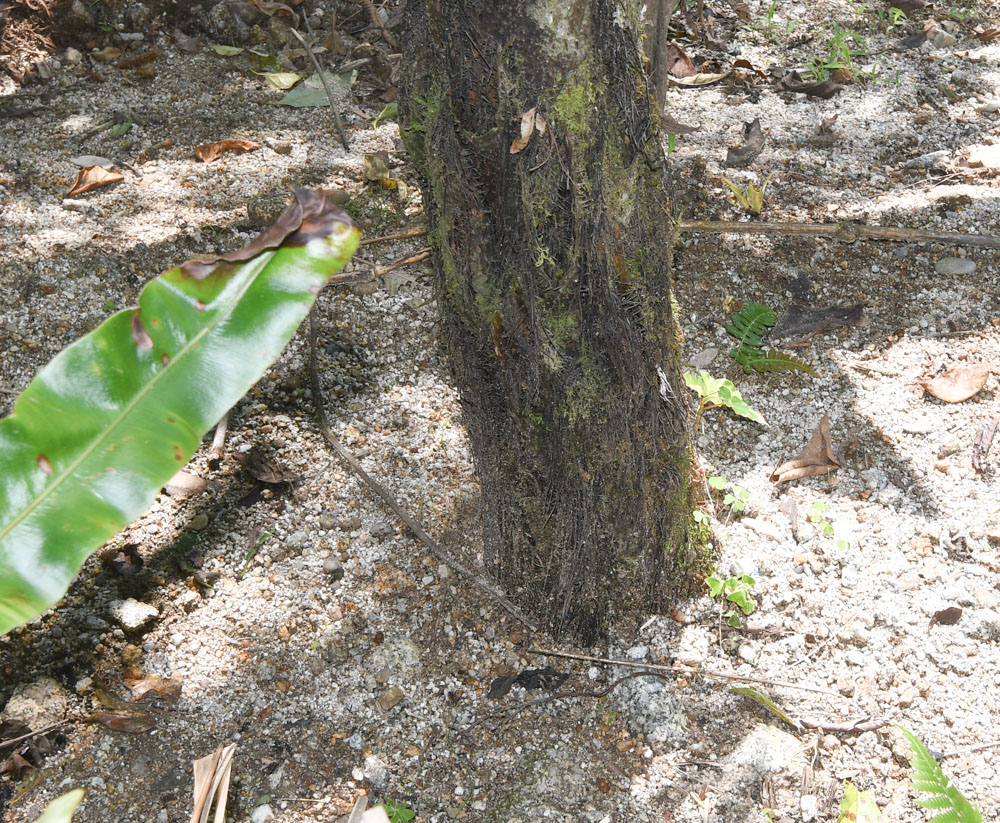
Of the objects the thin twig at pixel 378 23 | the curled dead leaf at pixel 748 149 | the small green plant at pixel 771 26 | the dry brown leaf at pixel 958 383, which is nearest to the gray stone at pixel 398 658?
the dry brown leaf at pixel 958 383

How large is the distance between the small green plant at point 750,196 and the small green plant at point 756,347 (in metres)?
0.58

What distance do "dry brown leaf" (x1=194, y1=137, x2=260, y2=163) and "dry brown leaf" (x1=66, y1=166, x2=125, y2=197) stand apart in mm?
326

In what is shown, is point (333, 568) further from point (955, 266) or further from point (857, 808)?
point (955, 266)

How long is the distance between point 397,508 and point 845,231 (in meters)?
1.56

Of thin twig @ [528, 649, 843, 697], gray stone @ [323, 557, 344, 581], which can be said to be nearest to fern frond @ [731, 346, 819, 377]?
thin twig @ [528, 649, 843, 697]

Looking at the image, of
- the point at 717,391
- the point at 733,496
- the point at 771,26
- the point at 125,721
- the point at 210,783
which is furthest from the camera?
the point at 771,26

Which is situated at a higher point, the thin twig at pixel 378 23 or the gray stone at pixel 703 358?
the thin twig at pixel 378 23

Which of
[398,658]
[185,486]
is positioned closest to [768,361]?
[398,658]

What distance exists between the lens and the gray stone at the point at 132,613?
213 centimetres

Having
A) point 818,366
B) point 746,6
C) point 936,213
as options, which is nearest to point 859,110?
point 936,213

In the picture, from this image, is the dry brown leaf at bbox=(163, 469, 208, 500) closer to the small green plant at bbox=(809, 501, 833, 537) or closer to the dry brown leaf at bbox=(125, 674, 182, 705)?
the dry brown leaf at bbox=(125, 674, 182, 705)

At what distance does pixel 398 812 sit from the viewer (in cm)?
180

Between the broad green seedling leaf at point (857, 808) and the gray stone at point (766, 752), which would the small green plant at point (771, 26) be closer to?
the gray stone at point (766, 752)

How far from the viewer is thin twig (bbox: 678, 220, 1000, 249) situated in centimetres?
246
